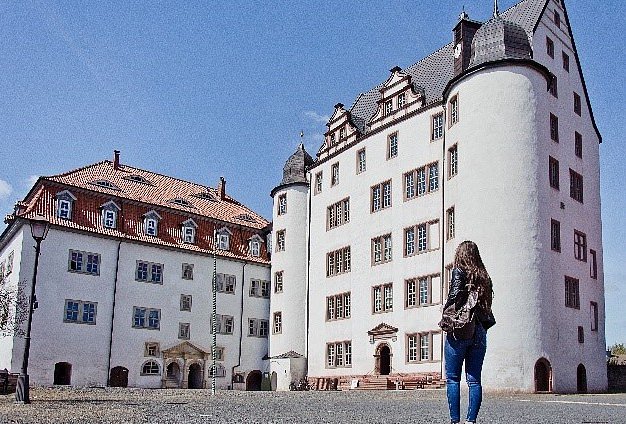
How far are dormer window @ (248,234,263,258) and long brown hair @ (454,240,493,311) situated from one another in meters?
45.6

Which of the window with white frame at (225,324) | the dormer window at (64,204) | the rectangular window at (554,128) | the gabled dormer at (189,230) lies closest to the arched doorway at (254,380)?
the window with white frame at (225,324)

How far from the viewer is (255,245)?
54031mm

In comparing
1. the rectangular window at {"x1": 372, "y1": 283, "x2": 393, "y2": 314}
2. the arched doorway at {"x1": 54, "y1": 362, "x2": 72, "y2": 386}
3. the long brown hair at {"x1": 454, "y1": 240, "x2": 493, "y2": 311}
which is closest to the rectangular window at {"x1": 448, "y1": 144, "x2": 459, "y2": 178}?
the rectangular window at {"x1": 372, "y1": 283, "x2": 393, "y2": 314}

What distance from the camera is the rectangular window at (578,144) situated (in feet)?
125

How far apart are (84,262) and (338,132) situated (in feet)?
56.9

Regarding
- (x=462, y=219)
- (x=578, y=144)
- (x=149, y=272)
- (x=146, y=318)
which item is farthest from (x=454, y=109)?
Answer: (x=146, y=318)

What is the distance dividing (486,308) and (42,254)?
128 feet

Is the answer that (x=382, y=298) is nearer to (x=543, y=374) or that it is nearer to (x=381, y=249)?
(x=381, y=249)

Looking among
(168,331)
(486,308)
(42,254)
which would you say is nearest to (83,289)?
(42,254)

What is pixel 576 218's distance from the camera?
36125 mm

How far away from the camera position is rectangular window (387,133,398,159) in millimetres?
41531

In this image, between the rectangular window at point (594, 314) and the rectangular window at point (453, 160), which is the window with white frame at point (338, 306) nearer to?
the rectangular window at point (453, 160)

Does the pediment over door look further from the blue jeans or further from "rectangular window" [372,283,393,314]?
the blue jeans

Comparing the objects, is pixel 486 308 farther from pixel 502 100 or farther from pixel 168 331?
pixel 168 331
